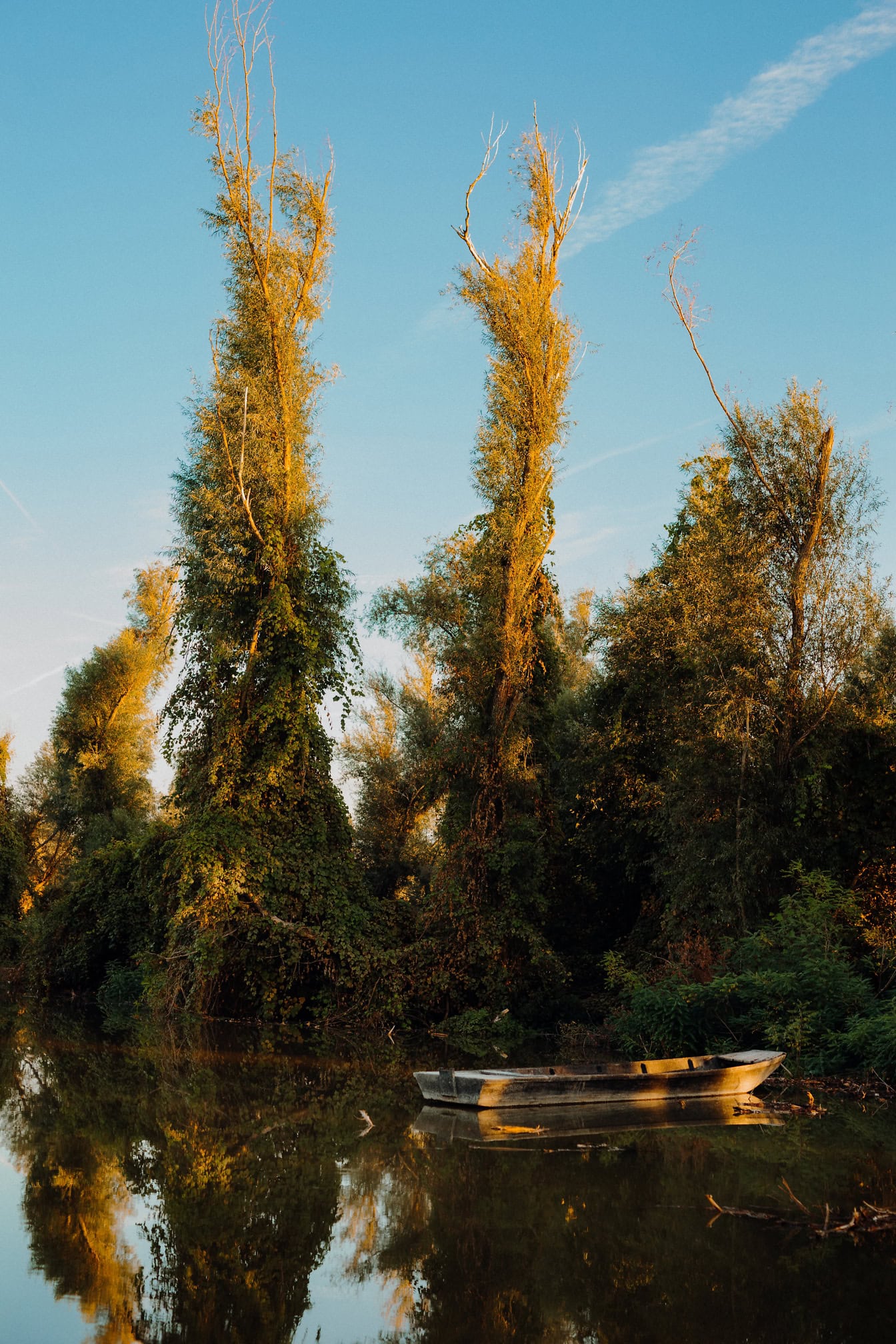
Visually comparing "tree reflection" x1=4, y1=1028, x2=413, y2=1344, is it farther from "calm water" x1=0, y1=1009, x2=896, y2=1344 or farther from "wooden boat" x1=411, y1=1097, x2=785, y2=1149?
"wooden boat" x1=411, y1=1097, x2=785, y2=1149

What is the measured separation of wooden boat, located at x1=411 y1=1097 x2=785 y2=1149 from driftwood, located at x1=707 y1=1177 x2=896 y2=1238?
2544 mm

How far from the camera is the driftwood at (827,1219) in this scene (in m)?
7.42

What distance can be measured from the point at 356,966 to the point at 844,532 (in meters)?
11.5

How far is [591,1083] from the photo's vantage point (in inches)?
464

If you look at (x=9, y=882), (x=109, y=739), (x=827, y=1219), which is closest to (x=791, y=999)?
(x=827, y=1219)

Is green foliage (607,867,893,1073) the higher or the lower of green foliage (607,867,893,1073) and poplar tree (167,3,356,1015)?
the lower

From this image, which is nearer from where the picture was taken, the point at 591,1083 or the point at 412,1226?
the point at 412,1226

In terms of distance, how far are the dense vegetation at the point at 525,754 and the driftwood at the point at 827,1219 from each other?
6531mm

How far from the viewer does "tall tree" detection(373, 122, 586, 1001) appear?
20.3m

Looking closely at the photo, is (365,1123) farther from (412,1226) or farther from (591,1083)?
(412,1226)

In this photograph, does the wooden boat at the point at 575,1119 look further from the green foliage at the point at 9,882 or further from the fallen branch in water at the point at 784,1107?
the green foliage at the point at 9,882

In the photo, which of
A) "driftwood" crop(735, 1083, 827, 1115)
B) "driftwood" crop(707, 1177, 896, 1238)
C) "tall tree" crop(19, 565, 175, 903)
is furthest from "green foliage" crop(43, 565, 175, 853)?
"driftwood" crop(707, 1177, 896, 1238)

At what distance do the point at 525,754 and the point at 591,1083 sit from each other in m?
10.1

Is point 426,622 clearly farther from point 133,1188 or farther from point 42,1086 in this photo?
point 133,1188
